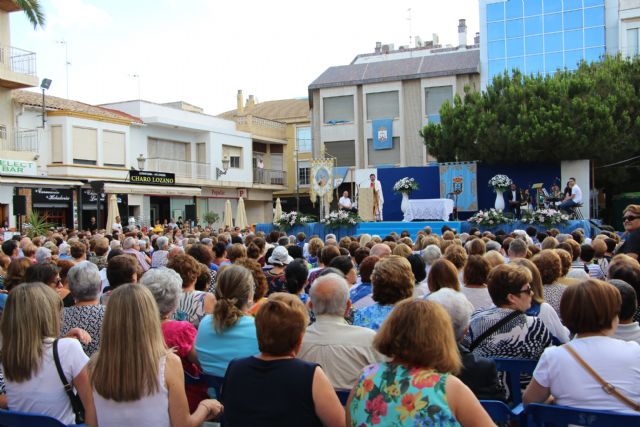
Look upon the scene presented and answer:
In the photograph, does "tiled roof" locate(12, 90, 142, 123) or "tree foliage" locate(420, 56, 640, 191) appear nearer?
"tree foliage" locate(420, 56, 640, 191)

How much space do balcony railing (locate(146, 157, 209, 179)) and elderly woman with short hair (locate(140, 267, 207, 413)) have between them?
30.2 metres

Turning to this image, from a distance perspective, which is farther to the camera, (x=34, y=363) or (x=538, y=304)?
(x=538, y=304)

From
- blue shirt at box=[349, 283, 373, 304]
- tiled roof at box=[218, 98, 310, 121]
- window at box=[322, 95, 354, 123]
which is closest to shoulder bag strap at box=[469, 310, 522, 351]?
blue shirt at box=[349, 283, 373, 304]

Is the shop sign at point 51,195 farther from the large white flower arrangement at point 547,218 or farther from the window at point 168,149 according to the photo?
Result: the large white flower arrangement at point 547,218

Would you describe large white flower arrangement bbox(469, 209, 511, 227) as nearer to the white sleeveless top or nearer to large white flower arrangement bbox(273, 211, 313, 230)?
large white flower arrangement bbox(273, 211, 313, 230)

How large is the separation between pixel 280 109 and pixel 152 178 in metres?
18.7

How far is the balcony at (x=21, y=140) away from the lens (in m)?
24.2

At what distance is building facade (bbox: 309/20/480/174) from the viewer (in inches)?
1396

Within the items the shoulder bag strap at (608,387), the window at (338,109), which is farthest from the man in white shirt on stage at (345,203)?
the window at (338,109)

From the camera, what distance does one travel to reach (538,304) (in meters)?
4.20

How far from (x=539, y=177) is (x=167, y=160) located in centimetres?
2034

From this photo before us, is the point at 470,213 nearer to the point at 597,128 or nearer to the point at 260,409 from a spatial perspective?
the point at 597,128

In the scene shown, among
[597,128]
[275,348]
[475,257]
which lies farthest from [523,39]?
[275,348]

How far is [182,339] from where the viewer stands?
372cm
